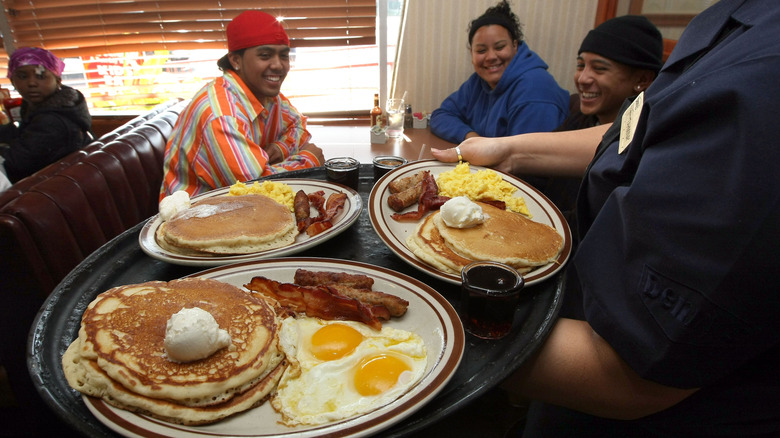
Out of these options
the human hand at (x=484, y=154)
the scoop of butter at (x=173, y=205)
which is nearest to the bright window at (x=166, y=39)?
the human hand at (x=484, y=154)

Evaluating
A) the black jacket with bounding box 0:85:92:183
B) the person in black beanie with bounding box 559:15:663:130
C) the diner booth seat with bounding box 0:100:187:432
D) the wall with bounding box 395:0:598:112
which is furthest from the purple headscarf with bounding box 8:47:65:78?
the person in black beanie with bounding box 559:15:663:130

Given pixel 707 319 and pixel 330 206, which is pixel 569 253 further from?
pixel 330 206

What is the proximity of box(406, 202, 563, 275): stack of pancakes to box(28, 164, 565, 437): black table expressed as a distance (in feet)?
0.23

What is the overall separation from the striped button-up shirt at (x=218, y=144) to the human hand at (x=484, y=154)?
1047 mm

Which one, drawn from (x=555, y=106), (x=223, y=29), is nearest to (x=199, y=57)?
(x=223, y=29)

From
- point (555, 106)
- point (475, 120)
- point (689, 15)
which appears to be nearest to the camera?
point (689, 15)

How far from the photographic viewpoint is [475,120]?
4.14 meters

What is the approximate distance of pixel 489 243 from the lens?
1.36 metres

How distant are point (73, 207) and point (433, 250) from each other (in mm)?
1893

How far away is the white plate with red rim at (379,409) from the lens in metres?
0.77

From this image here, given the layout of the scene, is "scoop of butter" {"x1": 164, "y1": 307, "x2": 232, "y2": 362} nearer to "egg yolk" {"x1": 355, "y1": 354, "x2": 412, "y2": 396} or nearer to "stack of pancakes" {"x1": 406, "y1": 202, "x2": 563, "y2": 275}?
"egg yolk" {"x1": 355, "y1": 354, "x2": 412, "y2": 396}

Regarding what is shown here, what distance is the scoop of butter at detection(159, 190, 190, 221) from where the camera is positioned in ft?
5.00

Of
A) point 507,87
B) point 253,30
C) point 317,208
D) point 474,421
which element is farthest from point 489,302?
point 507,87

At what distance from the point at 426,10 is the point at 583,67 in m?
1.98
